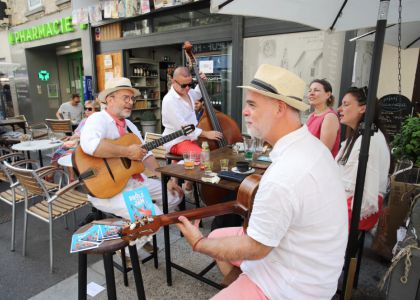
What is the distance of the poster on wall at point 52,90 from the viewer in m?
11.4

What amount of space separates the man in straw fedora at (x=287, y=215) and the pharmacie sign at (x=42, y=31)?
889cm

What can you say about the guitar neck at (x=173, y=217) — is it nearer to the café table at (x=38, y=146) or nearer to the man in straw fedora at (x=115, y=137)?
the man in straw fedora at (x=115, y=137)

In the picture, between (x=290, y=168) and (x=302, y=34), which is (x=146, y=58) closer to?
(x=302, y=34)

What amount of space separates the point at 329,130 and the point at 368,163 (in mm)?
836

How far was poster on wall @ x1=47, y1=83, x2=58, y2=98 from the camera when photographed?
1140cm

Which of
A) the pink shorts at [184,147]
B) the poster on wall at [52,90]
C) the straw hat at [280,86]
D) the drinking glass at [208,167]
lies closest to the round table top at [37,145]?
the pink shorts at [184,147]

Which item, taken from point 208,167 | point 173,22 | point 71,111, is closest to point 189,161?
point 208,167

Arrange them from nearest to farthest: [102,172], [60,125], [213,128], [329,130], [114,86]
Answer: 1. [102,172]
2. [114,86]
3. [329,130]
4. [213,128]
5. [60,125]

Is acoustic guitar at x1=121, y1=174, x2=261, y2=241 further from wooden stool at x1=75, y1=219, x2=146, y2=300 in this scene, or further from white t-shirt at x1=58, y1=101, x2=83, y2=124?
white t-shirt at x1=58, y1=101, x2=83, y2=124

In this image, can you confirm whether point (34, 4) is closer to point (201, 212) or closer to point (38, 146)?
point (38, 146)

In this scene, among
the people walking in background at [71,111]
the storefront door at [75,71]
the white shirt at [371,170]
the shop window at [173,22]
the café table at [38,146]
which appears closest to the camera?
the white shirt at [371,170]

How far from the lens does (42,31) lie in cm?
934

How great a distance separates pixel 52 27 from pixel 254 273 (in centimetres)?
1038

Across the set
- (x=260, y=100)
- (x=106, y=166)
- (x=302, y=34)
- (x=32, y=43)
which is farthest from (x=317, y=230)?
(x=32, y=43)
